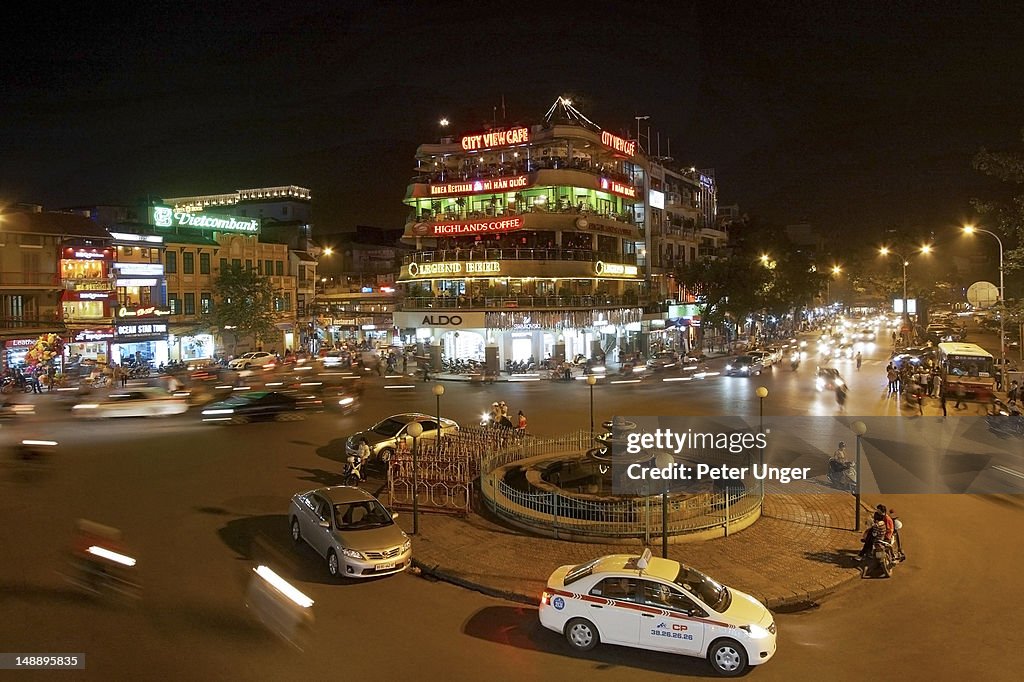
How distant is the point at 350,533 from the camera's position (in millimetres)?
13109

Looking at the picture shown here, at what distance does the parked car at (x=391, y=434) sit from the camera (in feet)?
68.4

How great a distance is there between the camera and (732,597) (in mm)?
10164

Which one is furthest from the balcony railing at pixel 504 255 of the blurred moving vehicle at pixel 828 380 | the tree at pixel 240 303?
the blurred moving vehicle at pixel 828 380

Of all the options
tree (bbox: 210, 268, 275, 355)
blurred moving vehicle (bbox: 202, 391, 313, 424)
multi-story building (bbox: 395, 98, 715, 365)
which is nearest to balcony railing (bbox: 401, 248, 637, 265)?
multi-story building (bbox: 395, 98, 715, 365)

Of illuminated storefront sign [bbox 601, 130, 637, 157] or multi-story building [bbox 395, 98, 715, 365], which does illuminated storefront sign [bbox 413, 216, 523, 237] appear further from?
illuminated storefront sign [bbox 601, 130, 637, 157]

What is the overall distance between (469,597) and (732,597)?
439 centimetres

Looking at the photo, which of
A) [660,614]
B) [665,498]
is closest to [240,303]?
[665,498]

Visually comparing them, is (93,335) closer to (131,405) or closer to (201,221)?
(201,221)

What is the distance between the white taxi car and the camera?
951 cm

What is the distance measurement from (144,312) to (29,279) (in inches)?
302

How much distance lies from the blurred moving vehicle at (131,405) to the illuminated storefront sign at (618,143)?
3947 centimetres

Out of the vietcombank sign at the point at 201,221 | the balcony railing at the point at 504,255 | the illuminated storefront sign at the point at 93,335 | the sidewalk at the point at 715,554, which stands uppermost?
the vietcombank sign at the point at 201,221

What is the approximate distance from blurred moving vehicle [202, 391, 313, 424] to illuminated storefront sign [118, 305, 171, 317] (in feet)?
77.0

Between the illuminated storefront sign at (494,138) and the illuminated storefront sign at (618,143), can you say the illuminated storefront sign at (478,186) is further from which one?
the illuminated storefront sign at (618,143)
